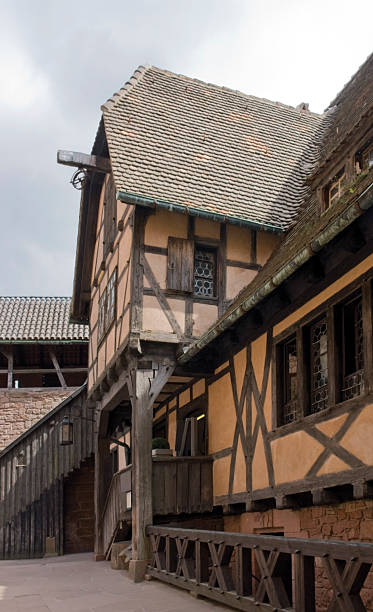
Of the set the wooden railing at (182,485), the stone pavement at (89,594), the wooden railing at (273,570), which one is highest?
the wooden railing at (182,485)

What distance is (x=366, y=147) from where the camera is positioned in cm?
1116

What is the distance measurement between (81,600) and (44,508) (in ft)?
39.0

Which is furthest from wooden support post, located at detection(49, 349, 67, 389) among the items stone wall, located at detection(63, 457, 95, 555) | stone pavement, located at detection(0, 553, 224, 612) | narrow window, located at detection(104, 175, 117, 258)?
stone pavement, located at detection(0, 553, 224, 612)

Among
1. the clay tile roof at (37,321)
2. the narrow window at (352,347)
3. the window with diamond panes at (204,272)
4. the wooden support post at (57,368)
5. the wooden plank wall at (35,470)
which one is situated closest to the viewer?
the narrow window at (352,347)

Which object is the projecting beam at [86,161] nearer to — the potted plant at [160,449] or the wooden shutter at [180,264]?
the wooden shutter at [180,264]

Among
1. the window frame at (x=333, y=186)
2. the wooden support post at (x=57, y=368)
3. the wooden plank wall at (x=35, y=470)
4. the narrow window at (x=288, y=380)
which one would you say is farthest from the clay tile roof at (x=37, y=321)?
the narrow window at (x=288, y=380)

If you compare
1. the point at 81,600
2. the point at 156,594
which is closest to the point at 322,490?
the point at 156,594

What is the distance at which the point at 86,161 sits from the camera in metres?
15.8

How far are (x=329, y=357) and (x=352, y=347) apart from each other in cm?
29

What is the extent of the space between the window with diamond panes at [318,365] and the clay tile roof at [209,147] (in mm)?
4275

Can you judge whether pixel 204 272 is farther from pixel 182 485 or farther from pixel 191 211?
pixel 182 485

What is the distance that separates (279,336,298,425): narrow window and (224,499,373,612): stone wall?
1.26 m

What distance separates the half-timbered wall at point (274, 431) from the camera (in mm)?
8305

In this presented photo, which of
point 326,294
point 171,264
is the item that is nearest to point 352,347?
point 326,294
